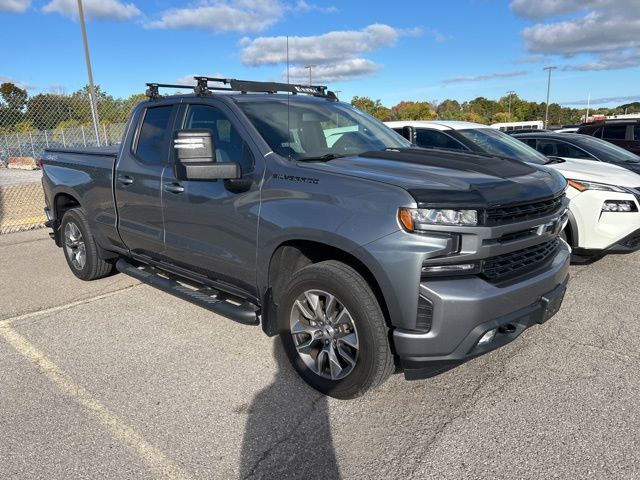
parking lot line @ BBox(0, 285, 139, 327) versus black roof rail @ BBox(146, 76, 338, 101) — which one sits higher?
black roof rail @ BBox(146, 76, 338, 101)

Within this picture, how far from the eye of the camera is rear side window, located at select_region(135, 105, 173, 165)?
171 inches

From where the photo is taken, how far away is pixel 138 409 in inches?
124

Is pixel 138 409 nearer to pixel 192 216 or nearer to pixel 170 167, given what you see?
pixel 192 216

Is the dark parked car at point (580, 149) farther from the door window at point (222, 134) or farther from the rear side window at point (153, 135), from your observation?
the rear side window at point (153, 135)

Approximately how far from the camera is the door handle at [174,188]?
3.97 meters

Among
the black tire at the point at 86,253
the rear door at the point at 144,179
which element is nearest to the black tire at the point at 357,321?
the rear door at the point at 144,179

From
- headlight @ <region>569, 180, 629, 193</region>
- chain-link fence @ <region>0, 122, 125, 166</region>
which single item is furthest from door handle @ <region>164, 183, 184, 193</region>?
chain-link fence @ <region>0, 122, 125, 166</region>

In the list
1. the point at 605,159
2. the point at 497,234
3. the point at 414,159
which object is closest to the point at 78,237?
the point at 414,159

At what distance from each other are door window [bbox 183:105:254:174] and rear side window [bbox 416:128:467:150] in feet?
13.1

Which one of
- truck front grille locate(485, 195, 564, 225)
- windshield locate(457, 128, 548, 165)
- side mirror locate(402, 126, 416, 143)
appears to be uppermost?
side mirror locate(402, 126, 416, 143)

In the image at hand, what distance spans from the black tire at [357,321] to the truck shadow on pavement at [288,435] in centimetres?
19

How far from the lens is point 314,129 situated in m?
3.91

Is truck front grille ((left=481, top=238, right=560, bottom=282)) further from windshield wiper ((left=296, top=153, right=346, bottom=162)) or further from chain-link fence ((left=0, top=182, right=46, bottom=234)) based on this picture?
chain-link fence ((left=0, top=182, right=46, bottom=234))

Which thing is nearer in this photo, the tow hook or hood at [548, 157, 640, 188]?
the tow hook
